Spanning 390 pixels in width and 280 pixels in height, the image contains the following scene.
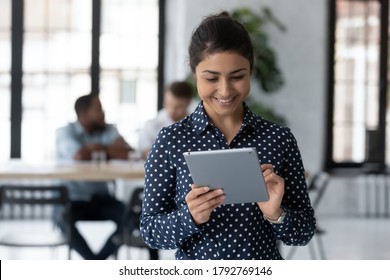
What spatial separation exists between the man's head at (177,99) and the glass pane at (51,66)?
2.97 metres

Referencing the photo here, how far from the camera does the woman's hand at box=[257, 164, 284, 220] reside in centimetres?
149

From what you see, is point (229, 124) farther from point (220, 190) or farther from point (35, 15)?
point (35, 15)

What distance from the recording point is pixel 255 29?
305 inches

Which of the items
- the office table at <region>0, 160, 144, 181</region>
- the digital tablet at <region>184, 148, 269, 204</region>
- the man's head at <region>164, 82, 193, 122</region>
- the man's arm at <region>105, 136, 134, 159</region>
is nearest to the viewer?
the digital tablet at <region>184, 148, 269, 204</region>

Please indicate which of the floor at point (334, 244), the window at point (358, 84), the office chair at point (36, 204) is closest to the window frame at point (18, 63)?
the floor at point (334, 244)

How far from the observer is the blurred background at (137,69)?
7926 millimetres

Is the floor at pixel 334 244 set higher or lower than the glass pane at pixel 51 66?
lower


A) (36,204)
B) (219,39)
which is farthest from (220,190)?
(36,204)

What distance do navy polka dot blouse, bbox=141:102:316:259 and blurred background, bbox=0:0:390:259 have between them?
20.2 feet

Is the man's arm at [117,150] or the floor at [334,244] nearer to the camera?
the man's arm at [117,150]

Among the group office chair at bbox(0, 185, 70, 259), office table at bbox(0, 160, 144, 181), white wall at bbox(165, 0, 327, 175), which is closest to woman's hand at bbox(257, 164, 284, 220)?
office chair at bbox(0, 185, 70, 259)

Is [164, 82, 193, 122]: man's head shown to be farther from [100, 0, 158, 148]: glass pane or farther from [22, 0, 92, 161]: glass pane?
[22, 0, 92, 161]: glass pane

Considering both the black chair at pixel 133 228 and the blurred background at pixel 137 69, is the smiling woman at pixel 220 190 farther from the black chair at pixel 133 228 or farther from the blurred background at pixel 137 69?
the blurred background at pixel 137 69
